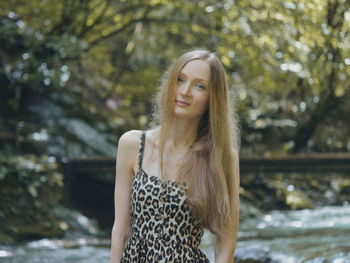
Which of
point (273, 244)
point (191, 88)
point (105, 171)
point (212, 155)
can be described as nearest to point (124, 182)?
point (212, 155)

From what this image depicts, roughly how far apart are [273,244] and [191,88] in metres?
3.42

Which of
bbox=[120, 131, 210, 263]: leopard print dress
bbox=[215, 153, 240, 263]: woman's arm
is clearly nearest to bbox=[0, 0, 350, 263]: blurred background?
bbox=[215, 153, 240, 263]: woman's arm

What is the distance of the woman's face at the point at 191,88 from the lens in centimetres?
255

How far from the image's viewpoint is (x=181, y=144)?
2.65m

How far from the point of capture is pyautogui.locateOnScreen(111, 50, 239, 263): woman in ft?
8.04

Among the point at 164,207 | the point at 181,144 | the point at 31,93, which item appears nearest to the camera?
the point at 164,207

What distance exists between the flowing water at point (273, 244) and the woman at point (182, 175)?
8.22ft

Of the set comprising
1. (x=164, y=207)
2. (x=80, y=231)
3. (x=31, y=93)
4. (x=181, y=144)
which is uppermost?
(x=31, y=93)

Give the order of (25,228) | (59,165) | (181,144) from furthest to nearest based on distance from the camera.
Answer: (59,165) < (25,228) < (181,144)

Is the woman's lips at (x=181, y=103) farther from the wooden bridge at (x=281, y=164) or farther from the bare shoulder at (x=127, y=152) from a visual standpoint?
the wooden bridge at (x=281, y=164)

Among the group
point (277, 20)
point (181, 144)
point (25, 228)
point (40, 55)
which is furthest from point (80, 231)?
point (181, 144)

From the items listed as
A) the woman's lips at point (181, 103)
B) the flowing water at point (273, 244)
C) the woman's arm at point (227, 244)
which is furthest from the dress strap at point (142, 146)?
the flowing water at point (273, 244)

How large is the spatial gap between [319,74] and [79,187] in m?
4.72

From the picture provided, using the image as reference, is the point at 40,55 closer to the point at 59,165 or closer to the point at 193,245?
the point at 59,165
